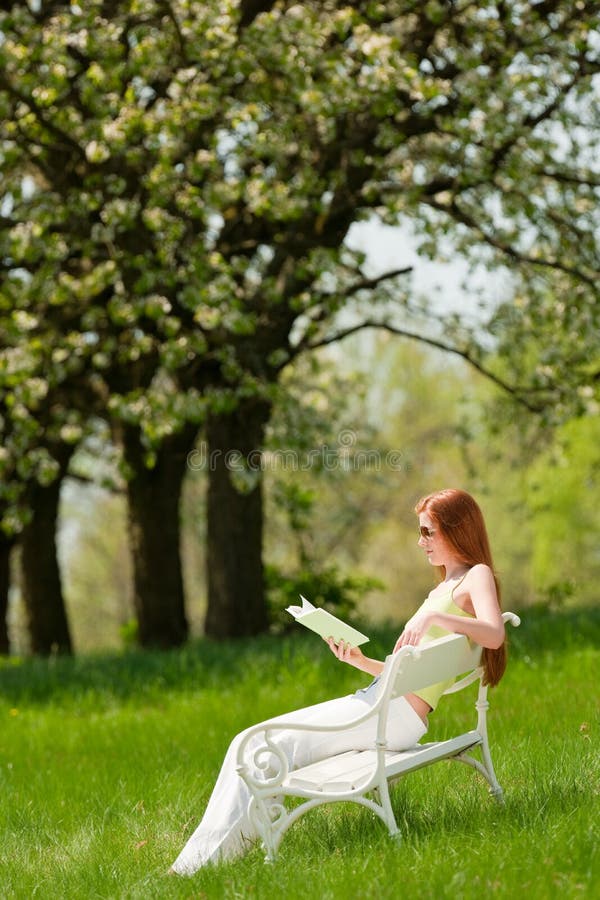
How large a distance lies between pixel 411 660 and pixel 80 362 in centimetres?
939

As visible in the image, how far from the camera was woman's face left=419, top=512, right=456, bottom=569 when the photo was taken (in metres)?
5.59

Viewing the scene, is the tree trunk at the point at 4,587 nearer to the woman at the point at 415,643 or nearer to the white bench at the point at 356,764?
the woman at the point at 415,643

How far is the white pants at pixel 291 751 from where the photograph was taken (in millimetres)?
5250

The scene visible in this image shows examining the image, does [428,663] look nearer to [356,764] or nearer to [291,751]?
[356,764]

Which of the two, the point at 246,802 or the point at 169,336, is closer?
the point at 246,802

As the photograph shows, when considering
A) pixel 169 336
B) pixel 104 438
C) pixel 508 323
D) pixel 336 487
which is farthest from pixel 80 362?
pixel 336 487

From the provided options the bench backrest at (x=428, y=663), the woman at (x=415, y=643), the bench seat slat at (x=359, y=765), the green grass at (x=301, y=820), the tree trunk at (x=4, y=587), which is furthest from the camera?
the tree trunk at (x=4, y=587)

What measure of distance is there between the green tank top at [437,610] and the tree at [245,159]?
6260mm

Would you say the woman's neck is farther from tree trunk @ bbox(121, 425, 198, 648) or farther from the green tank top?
tree trunk @ bbox(121, 425, 198, 648)

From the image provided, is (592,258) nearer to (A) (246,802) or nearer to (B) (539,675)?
(B) (539,675)

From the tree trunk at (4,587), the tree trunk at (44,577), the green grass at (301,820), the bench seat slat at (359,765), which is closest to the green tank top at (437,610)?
the bench seat slat at (359,765)

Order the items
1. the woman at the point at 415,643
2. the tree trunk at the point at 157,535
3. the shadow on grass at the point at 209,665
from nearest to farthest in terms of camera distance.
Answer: the woman at the point at 415,643
the shadow on grass at the point at 209,665
the tree trunk at the point at 157,535

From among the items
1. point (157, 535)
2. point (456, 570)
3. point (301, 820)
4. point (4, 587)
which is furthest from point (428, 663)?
point (4, 587)

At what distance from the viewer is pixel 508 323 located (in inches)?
634
